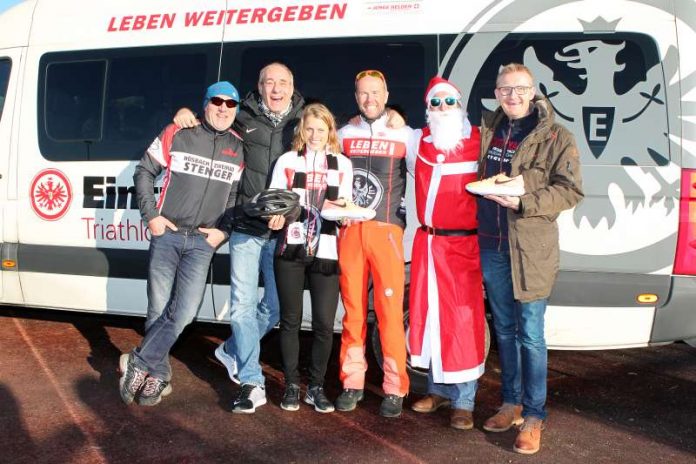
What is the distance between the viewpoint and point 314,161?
153 inches

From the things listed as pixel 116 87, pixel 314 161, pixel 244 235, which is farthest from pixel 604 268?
pixel 116 87

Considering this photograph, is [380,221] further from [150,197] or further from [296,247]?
[150,197]

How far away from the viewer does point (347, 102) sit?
4527 mm

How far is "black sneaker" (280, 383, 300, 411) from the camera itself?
4078 mm

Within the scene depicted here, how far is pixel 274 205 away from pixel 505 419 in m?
1.73

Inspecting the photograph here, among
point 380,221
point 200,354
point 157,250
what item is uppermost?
point 380,221

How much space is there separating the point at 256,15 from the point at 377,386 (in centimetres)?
259

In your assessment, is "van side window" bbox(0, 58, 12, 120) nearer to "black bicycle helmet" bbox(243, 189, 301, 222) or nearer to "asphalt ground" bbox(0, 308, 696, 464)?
"asphalt ground" bbox(0, 308, 696, 464)

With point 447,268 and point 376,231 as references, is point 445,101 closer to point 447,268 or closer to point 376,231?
point 376,231

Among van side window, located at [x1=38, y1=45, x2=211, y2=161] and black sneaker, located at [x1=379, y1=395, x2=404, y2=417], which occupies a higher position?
van side window, located at [x1=38, y1=45, x2=211, y2=161]

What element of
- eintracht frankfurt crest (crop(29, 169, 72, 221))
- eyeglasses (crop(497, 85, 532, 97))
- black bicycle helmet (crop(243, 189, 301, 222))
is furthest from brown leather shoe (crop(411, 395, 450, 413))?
eintracht frankfurt crest (crop(29, 169, 72, 221))

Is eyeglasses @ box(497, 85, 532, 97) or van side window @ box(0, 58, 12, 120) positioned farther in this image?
van side window @ box(0, 58, 12, 120)

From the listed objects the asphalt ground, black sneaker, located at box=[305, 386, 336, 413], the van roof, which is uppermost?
the van roof

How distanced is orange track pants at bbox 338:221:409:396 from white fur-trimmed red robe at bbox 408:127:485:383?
10cm
